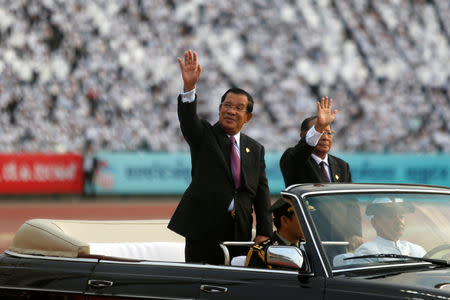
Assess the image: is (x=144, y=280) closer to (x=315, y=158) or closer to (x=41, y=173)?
(x=315, y=158)

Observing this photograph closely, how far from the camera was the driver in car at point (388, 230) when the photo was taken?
12.4 ft

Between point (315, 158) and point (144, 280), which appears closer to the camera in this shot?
point (144, 280)

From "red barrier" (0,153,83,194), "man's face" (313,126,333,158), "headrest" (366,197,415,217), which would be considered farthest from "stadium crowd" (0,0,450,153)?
"headrest" (366,197,415,217)

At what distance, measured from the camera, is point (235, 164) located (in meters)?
5.08

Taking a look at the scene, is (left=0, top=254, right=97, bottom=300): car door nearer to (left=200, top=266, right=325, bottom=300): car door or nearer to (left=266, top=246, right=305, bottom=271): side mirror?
(left=200, top=266, right=325, bottom=300): car door

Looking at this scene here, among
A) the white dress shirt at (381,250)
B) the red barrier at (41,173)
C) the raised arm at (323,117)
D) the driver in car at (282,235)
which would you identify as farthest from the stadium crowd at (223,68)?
the white dress shirt at (381,250)

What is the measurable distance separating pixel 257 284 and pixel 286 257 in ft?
0.90

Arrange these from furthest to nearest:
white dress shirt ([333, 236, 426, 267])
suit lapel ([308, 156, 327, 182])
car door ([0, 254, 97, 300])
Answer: suit lapel ([308, 156, 327, 182]) < car door ([0, 254, 97, 300]) < white dress shirt ([333, 236, 426, 267])

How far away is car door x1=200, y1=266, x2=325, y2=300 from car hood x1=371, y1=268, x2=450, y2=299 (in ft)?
0.99

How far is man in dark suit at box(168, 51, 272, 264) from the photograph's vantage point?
16.0 ft

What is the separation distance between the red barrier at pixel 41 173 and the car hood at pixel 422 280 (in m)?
16.2

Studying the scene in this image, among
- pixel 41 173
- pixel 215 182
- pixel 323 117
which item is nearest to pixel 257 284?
pixel 215 182

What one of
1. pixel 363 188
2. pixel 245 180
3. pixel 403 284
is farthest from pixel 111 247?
pixel 403 284

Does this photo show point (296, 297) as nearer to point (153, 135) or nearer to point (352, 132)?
point (153, 135)
